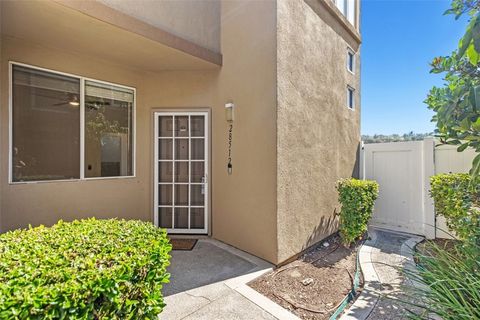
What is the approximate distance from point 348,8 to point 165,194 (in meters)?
7.30

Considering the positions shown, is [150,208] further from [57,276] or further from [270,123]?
[57,276]

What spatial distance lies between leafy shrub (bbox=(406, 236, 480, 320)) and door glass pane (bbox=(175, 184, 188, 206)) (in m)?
4.18

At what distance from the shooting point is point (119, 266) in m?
1.75

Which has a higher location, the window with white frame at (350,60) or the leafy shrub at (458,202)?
the window with white frame at (350,60)

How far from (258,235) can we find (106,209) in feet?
10.2

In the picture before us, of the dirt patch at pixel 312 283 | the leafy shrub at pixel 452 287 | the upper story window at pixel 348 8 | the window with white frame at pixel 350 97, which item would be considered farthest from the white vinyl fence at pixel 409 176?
the upper story window at pixel 348 8

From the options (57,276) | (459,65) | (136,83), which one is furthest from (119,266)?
(459,65)

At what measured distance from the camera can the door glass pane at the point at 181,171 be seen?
211 inches

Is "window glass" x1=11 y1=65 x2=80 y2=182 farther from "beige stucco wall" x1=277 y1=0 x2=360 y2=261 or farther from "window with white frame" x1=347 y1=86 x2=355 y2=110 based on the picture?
"window with white frame" x1=347 y1=86 x2=355 y2=110

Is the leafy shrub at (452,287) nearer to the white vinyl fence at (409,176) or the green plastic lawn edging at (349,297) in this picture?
the green plastic lawn edging at (349,297)

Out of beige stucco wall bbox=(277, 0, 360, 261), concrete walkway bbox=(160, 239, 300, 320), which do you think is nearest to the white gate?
beige stucco wall bbox=(277, 0, 360, 261)

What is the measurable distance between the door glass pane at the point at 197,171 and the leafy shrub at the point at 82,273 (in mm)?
2947

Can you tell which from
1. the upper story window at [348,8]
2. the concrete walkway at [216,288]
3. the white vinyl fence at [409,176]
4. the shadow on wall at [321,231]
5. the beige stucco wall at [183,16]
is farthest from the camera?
the upper story window at [348,8]

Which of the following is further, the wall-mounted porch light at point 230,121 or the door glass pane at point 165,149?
the door glass pane at point 165,149
